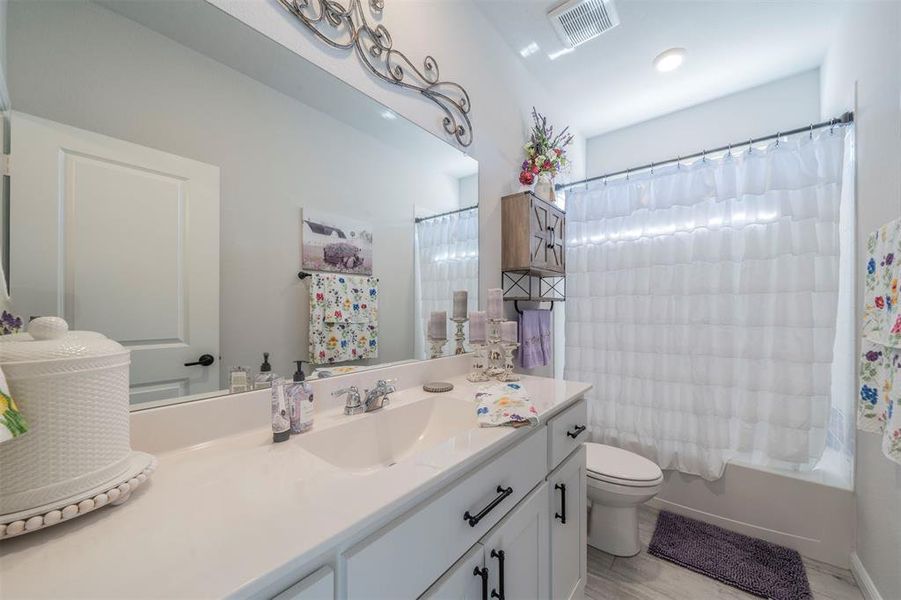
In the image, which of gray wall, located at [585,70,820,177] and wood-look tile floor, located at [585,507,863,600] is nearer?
wood-look tile floor, located at [585,507,863,600]

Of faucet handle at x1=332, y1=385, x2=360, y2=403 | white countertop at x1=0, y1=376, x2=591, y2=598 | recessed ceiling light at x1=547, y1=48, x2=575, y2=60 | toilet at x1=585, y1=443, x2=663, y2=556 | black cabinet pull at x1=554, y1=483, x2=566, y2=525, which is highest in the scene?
recessed ceiling light at x1=547, y1=48, x2=575, y2=60

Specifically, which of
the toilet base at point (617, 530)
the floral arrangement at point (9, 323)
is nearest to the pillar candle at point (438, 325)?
the floral arrangement at point (9, 323)

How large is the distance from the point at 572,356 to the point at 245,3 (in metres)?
2.31

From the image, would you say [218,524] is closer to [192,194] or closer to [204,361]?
[204,361]

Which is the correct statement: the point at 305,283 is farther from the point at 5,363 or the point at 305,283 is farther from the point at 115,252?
the point at 5,363

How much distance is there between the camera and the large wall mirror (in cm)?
63

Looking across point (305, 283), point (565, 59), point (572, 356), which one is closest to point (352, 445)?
point (305, 283)

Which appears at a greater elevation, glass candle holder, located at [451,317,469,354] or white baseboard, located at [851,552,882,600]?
glass candle holder, located at [451,317,469,354]

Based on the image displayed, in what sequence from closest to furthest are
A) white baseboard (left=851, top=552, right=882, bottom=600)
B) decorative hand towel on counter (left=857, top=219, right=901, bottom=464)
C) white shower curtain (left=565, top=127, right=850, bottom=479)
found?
decorative hand towel on counter (left=857, top=219, right=901, bottom=464) < white baseboard (left=851, top=552, right=882, bottom=600) < white shower curtain (left=565, top=127, right=850, bottom=479)

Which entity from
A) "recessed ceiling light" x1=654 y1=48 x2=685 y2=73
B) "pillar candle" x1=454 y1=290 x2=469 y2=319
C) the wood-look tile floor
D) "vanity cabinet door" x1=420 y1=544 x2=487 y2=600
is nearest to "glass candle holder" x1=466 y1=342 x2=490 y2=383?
"pillar candle" x1=454 y1=290 x2=469 y2=319

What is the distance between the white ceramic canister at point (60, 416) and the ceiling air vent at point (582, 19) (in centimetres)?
215

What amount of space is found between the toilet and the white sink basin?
3.02 ft

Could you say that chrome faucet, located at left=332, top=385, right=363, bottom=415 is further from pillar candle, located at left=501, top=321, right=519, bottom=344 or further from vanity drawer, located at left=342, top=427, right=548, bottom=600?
pillar candle, located at left=501, top=321, right=519, bottom=344

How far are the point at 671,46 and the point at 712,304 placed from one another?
147 centimetres
